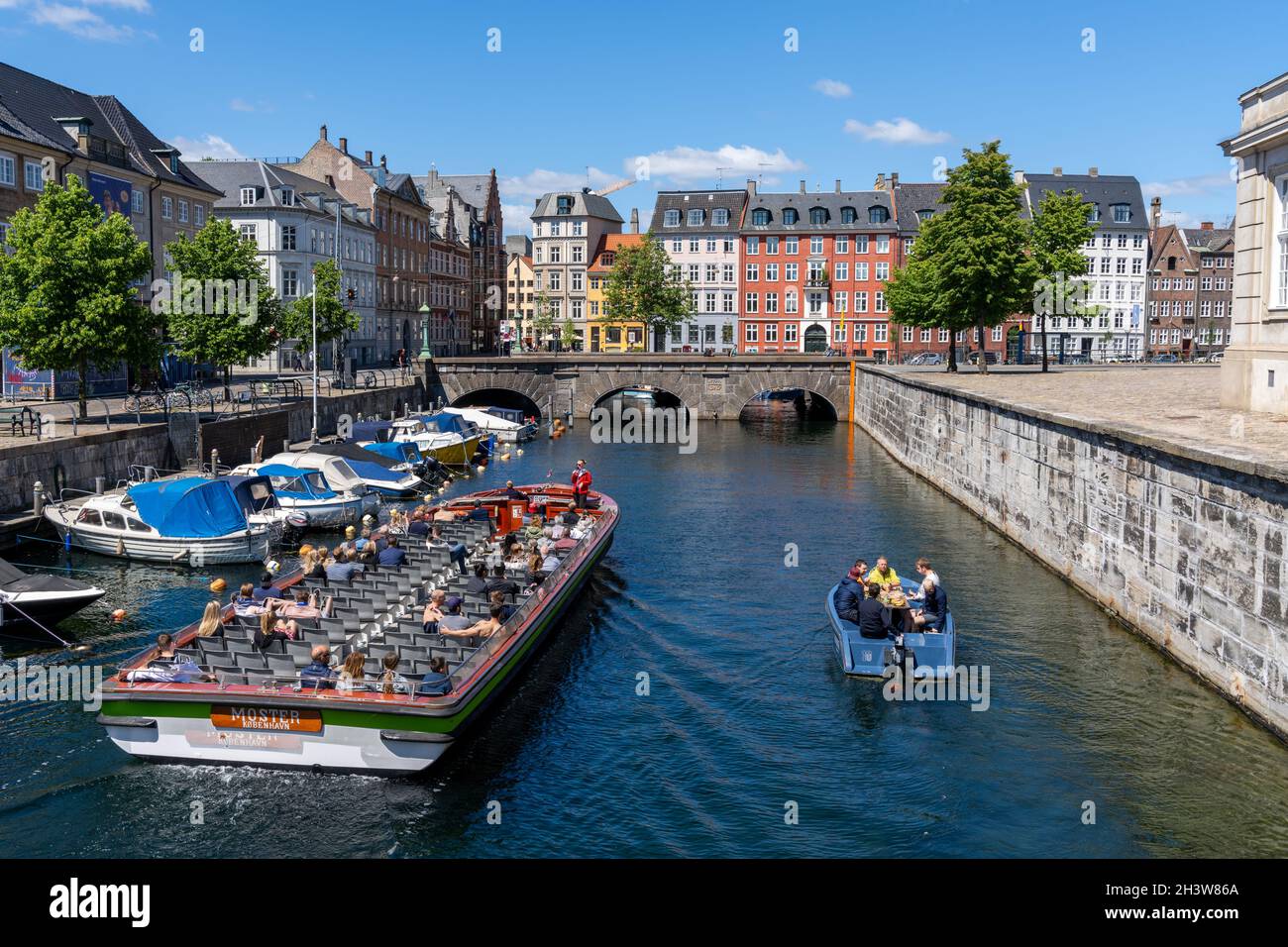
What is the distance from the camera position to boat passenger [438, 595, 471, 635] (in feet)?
68.6

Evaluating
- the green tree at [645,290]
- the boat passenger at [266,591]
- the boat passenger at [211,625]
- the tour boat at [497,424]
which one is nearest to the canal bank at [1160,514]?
the boat passenger at [211,625]

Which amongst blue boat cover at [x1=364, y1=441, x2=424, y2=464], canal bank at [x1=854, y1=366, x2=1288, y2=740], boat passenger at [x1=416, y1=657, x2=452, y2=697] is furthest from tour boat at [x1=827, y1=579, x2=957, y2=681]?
blue boat cover at [x1=364, y1=441, x2=424, y2=464]

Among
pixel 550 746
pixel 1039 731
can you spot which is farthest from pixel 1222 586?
pixel 550 746

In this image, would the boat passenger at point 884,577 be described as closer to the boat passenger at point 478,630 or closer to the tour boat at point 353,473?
the boat passenger at point 478,630

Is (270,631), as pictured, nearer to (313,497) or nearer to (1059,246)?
(313,497)

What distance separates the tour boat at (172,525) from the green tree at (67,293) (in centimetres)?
1185

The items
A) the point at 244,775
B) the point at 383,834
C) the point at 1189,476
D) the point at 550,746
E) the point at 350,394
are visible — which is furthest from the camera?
the point at 350,394

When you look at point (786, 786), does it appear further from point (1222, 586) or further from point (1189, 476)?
point (1189, 476)

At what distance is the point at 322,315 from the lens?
70750mm

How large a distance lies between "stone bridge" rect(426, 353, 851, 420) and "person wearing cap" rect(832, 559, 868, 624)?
198 feet

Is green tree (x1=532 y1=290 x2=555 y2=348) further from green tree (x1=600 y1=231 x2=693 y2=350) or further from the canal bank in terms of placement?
the canal bank

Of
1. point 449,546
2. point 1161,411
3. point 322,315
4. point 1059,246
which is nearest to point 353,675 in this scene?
point 449,546

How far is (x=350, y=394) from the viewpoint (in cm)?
6562
